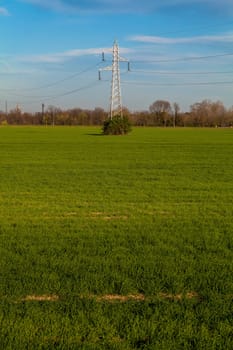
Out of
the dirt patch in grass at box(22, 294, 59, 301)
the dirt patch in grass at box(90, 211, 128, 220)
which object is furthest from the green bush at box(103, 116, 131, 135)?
the dirt patch in grass at box(22, 294, 59, 301)

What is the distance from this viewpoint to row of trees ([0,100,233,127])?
151000 mm

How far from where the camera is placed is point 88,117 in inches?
6398

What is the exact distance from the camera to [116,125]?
66.3 meters

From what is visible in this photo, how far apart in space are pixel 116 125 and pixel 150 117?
8905 cm

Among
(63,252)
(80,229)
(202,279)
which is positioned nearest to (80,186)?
(80,229)

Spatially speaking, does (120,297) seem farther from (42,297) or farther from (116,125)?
(116,125)

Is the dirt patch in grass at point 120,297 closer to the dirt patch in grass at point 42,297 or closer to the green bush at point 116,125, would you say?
the dirt patch in grass at point 42,297

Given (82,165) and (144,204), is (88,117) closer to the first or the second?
(82,165)

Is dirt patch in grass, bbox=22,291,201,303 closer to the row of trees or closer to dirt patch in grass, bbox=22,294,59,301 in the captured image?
dirt patch in grass, bbox=22,294,59,301

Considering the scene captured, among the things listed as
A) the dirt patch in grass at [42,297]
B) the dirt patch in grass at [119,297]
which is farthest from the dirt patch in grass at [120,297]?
the dirt patch in grass at [42,297]

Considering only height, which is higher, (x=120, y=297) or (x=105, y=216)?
(x=120, y=297)

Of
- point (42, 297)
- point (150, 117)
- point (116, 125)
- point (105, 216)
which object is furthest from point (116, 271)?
point (150, 117)

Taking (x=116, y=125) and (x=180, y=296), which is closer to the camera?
(x=180, y=296)

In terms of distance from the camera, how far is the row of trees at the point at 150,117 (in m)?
151
